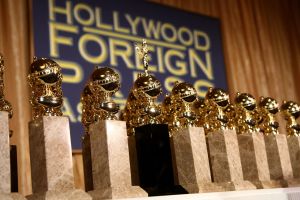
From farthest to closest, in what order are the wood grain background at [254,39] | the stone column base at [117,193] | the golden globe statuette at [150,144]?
the wood grain background at [254,39], the golden globe statuette at [150,144], the stone column base at [117,193]

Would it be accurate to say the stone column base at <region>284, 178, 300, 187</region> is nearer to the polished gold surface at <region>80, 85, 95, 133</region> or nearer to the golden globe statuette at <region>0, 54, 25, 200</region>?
the polished gold surface at <region>80, 85, 95, 133</region>

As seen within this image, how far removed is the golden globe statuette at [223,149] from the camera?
1258 millimetres

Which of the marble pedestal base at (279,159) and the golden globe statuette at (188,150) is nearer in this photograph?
the golden globe statuette at (188,150)

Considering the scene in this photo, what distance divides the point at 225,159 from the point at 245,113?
183 millimetres

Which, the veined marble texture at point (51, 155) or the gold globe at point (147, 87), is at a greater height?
the gold globe at point (147, 87)

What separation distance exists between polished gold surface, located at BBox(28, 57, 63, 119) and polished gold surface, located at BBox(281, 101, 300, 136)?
793 millimetres

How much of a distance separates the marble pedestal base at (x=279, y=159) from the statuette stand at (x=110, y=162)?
0.55 meters

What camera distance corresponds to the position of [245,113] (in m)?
1.39

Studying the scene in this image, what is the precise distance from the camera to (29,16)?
6.24 ft

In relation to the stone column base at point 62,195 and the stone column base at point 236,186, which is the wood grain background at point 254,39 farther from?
the stone column base at point 62,195

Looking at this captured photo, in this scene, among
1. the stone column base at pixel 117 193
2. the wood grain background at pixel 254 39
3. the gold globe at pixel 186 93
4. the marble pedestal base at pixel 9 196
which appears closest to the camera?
the marble pedestal base at pixel 9 196

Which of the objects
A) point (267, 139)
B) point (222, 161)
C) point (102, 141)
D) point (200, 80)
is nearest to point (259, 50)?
point (200, 80)

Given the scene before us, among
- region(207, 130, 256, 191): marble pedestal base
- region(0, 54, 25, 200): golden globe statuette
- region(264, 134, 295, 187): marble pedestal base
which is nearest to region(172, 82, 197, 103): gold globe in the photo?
region(207, 130, 256, 191): marble pedestal base

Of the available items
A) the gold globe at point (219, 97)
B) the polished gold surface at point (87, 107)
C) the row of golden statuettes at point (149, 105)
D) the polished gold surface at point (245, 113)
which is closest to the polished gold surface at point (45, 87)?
the row of golden statuettes at point (149, 105)
